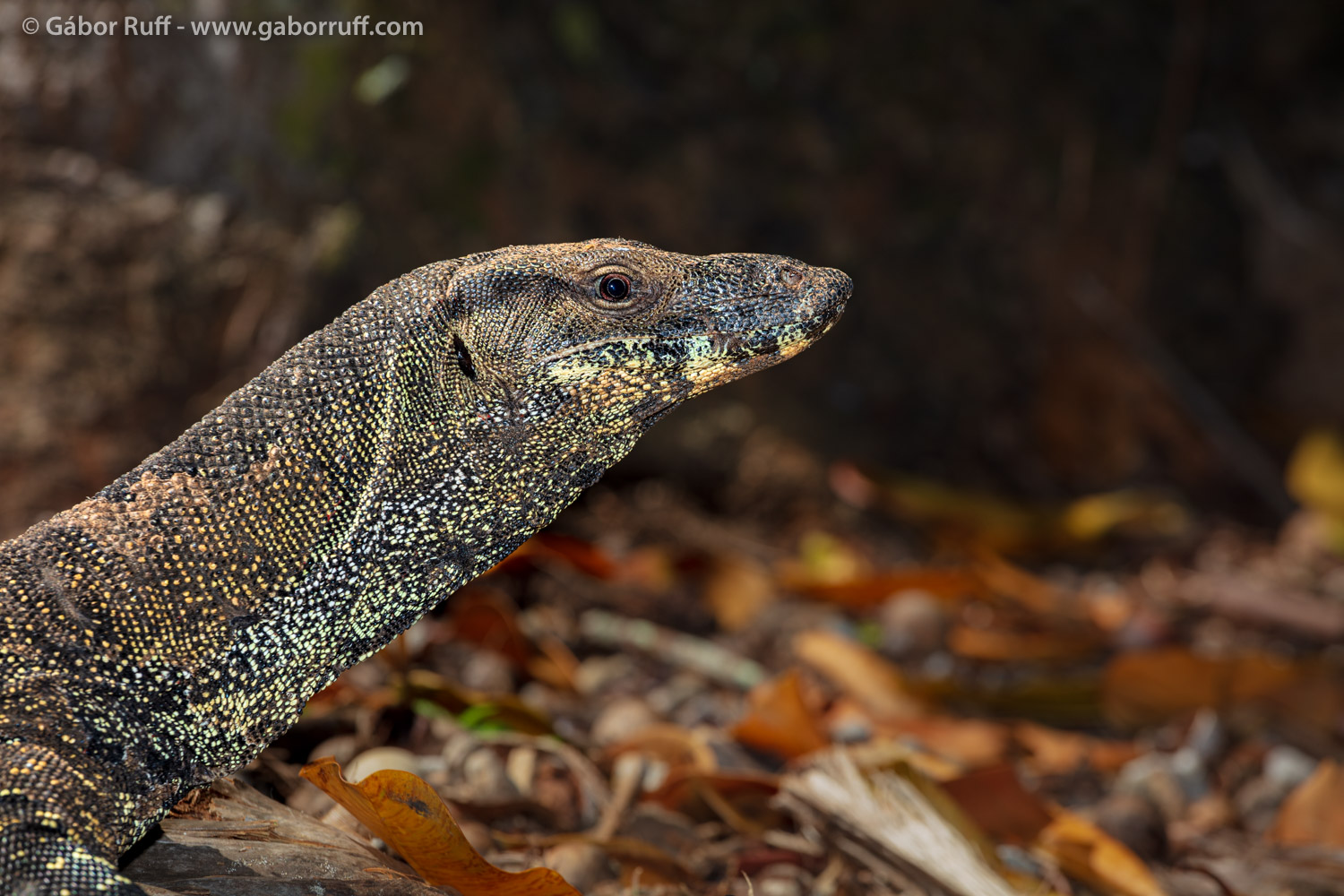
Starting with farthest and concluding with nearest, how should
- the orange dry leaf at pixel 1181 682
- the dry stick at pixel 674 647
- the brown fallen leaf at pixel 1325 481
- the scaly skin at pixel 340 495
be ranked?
the brown fallen leaf at pixel 1325 481, the dry stick at pixel 674 647, the orange dry leaf at pixel 1181 682, the scaly skin at pixel 340 495

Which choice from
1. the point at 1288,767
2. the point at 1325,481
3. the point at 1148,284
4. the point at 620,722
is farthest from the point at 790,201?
the point at 1288,767

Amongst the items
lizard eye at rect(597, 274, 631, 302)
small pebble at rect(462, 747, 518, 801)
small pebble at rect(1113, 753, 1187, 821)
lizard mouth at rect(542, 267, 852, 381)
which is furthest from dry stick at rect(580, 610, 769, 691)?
lizard eye at rect(597, 274, 631, 302)

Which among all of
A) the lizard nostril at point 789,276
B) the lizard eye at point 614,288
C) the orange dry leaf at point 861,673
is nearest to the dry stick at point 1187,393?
the orange dry leaf at point 861,673

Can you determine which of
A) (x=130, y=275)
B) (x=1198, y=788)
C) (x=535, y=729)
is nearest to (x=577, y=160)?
(x=130, y=275)

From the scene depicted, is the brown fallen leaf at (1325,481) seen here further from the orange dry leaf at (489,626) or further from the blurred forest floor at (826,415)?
the orange dry leaf at (489,626)

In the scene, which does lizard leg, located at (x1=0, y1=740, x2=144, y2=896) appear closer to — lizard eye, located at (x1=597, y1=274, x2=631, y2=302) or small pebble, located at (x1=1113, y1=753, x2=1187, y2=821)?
lizard eye, located at (x1=597, y1=274, x2=631, y2=302)

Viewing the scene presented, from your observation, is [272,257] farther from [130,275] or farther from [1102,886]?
[1102,886]

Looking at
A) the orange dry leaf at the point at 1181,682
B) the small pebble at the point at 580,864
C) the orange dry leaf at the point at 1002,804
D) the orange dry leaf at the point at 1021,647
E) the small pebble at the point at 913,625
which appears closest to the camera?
the small pebble at the point at 580,864
